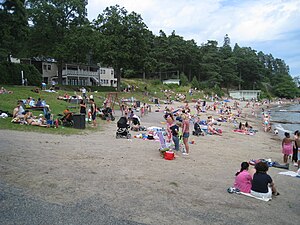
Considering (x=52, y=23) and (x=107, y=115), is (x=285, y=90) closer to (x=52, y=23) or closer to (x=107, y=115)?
(x=52, y=23)

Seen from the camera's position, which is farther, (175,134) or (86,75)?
(86,75)

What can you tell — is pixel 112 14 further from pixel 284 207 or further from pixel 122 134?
pixel 284 207

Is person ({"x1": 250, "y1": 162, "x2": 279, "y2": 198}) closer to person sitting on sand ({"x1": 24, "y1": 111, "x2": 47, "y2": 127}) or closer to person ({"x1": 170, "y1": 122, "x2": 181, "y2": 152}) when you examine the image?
person ({"x1": 170, "y1": 122, "x2": 181, "y2": 152})

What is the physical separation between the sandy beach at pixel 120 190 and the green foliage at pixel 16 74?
78.1 feet

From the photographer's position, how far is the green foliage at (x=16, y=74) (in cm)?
3012

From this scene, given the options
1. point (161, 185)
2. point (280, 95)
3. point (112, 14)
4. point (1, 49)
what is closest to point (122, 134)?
point (161, 185)

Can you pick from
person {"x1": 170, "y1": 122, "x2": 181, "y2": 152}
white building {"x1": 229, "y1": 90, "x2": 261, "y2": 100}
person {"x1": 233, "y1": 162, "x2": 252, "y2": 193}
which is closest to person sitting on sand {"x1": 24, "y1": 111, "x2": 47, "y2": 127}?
person {"x1": 170, "y1": 122, "x2": 181, "y2": 152}

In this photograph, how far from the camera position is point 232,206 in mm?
5656

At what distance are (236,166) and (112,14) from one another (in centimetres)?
4090

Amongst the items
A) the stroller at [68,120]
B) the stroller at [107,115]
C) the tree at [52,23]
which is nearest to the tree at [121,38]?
the tree at [52,23]

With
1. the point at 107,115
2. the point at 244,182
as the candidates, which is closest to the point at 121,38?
the point at 107,115

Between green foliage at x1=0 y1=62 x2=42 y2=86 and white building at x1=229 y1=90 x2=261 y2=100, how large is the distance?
62120 millimetres

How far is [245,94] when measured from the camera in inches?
3297

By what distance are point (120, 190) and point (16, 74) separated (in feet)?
101
